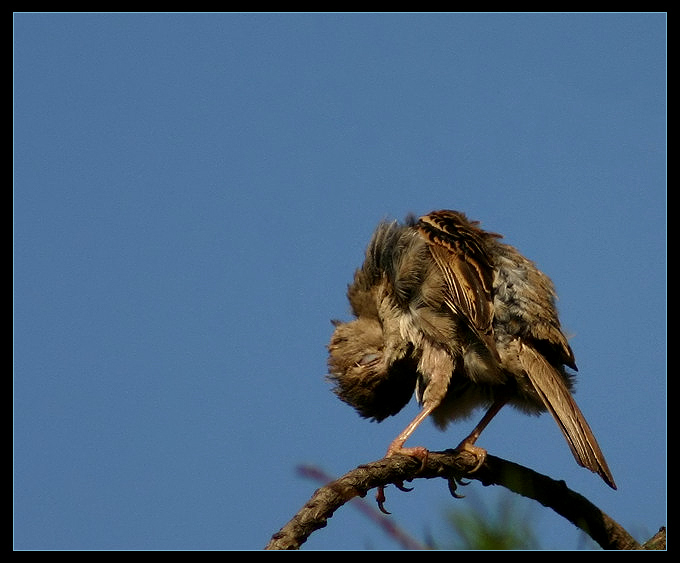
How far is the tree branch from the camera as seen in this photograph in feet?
12.2

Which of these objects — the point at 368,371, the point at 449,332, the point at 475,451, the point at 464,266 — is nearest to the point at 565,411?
the point at 475,451

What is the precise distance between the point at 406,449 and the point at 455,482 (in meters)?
0.78

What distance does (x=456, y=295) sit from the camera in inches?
260

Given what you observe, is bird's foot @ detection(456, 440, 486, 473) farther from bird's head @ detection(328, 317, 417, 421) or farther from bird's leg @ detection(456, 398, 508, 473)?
bird's head @ detection(328, 317, 417, 421)

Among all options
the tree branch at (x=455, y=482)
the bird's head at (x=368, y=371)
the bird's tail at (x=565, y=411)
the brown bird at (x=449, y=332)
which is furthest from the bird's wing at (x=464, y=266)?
the tree branch at (x=455, y=482)

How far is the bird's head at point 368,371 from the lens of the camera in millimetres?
7051

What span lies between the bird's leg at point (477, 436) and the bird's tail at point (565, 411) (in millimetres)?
541

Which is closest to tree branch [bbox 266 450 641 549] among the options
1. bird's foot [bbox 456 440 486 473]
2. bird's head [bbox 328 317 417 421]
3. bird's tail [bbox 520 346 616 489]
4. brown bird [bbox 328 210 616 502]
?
bird's foot [bbox 456 440 486 473]

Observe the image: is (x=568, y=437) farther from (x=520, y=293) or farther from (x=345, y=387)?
(x=345, y=387)

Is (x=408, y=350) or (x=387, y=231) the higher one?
(x=387, y=231)

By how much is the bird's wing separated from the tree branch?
0.95 meters

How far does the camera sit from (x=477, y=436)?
660 cm

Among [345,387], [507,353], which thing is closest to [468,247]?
[507,353]
